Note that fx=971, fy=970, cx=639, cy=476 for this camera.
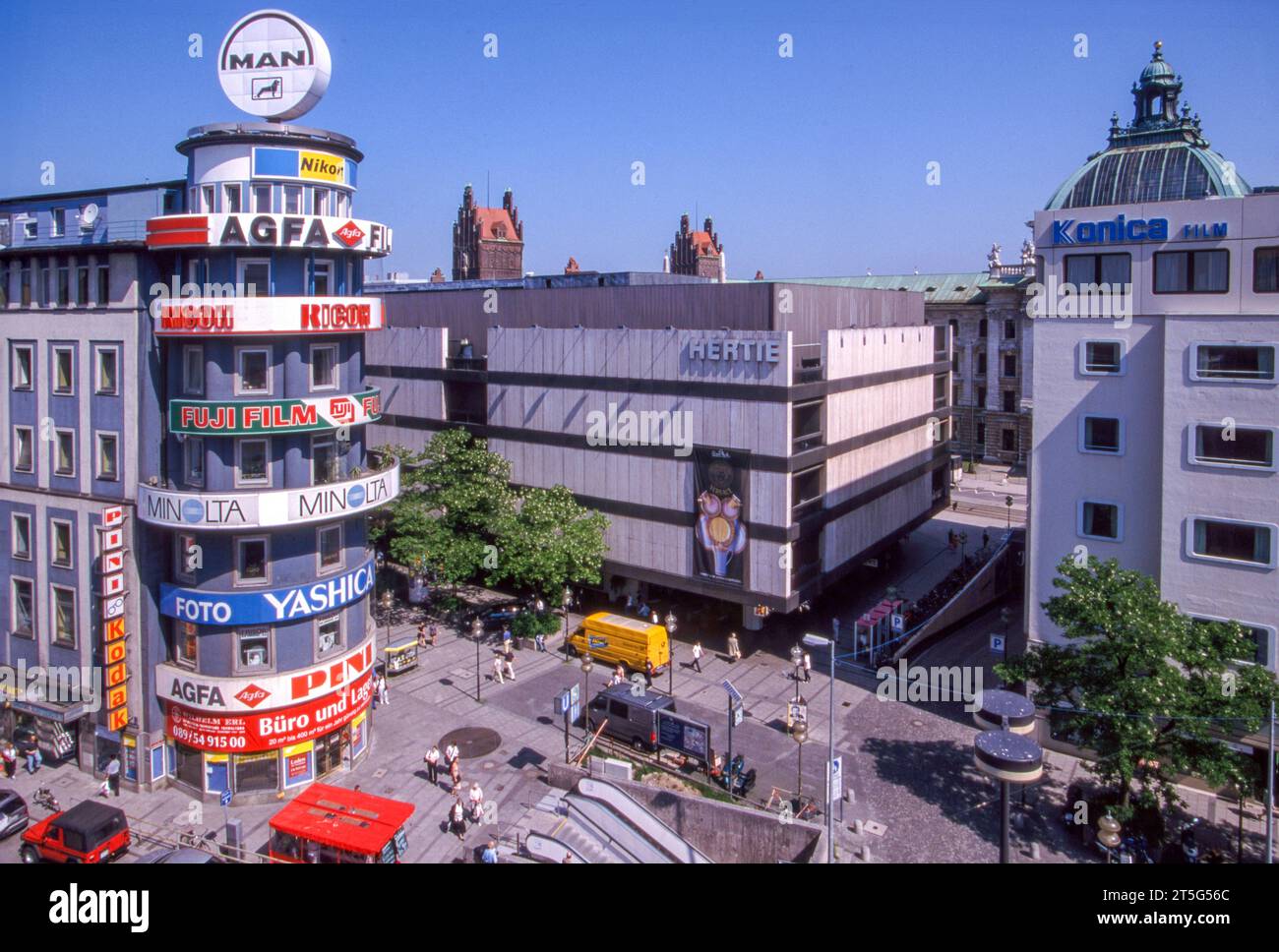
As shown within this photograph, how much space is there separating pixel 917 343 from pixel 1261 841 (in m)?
35.7

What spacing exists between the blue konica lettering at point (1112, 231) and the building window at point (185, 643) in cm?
3423

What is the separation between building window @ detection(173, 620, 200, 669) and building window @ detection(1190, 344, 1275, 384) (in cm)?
3523

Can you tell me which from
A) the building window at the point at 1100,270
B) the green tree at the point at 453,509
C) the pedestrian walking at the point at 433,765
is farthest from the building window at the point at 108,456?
the building window at the point at 1100,270

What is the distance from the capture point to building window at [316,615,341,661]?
3372cm

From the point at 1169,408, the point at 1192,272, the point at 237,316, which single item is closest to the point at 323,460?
the point at 237,316

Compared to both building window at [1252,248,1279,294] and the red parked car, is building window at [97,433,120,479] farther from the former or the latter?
building window at [1252,248,1279,294]

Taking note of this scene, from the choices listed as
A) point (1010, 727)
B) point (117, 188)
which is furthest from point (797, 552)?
point (117, 188)

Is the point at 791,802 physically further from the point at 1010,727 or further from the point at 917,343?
the point at 917,343

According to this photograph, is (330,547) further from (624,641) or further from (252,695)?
(624,641)

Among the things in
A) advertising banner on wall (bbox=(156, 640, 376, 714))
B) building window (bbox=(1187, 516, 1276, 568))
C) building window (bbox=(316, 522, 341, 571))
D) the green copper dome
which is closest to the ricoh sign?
building window (bbox=(316, 522, 341, 571))

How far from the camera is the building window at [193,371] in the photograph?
3203 centimetres

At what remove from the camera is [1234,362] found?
107 feet

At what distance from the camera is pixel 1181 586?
112ft

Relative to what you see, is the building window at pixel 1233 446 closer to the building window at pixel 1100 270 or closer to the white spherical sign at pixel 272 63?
the building window at pixel 1100 270
